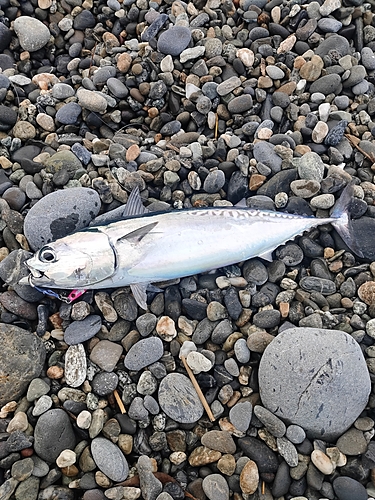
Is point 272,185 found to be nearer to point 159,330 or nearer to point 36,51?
point 159,330

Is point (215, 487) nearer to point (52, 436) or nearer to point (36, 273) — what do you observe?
point (52, 436)

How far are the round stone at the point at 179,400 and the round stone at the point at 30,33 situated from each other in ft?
14.2

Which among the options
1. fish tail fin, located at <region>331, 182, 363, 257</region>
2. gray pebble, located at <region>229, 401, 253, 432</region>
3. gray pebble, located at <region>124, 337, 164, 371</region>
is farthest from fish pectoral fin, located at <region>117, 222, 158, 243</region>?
fish tail fin, located at <region>331, 182, 363, 257</region>

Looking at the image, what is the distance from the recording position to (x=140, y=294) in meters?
3.36

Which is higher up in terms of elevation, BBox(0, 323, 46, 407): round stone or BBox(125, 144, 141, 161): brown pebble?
BBox(125, 144, 141, 161): brown pebble

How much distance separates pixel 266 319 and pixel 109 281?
1305 millimetres

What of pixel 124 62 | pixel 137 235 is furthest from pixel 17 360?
pixel 124 62

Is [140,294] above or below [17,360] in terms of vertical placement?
above

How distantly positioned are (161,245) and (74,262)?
0.69 meters

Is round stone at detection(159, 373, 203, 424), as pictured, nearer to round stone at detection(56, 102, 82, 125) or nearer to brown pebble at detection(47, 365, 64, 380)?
brown pebble at detection(47, 365, 64, 380)

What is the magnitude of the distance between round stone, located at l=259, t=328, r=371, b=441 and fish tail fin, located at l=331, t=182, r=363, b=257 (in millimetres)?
893

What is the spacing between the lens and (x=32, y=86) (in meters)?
4.80

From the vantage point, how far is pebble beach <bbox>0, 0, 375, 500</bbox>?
2992 millimetres

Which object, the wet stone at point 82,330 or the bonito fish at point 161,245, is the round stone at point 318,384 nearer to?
the bonito fish at point 161,245
